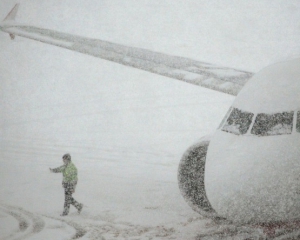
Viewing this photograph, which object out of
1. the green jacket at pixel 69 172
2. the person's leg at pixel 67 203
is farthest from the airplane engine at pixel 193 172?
the person's leg at pixel 67 203

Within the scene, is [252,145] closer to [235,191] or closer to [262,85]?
[235,191]

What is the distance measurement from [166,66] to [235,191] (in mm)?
2854

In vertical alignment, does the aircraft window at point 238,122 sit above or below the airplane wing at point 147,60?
below

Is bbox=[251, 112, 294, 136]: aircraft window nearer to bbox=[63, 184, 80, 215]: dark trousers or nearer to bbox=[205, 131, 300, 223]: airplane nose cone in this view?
bbox=[205, 131, 300, 223]: airplane nose cone

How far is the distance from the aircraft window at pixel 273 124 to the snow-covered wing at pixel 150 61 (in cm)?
165

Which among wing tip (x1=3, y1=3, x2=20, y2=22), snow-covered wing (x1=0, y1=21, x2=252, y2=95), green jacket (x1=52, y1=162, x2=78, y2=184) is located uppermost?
wing tip (x1=3, y1=3, x2=20, y2=22)

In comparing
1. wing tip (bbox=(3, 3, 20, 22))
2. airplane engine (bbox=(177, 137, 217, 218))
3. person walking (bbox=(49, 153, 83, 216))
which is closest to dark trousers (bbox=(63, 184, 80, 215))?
person walking (bbox=(49, 153, 83, 216))

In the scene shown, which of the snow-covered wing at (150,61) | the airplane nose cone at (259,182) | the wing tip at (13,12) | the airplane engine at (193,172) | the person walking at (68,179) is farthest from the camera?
the wing tip at (13,12)

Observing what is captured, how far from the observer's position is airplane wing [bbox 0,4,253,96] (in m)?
4.96

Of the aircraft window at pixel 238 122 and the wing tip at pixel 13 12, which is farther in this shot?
the wing tip at pixel 13 12

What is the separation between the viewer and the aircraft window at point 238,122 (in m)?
3.12

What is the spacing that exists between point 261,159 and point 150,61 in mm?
2927

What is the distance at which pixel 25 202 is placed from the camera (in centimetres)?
501

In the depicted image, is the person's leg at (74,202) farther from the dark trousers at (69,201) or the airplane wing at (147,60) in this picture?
the airplane wing at (147,60)
